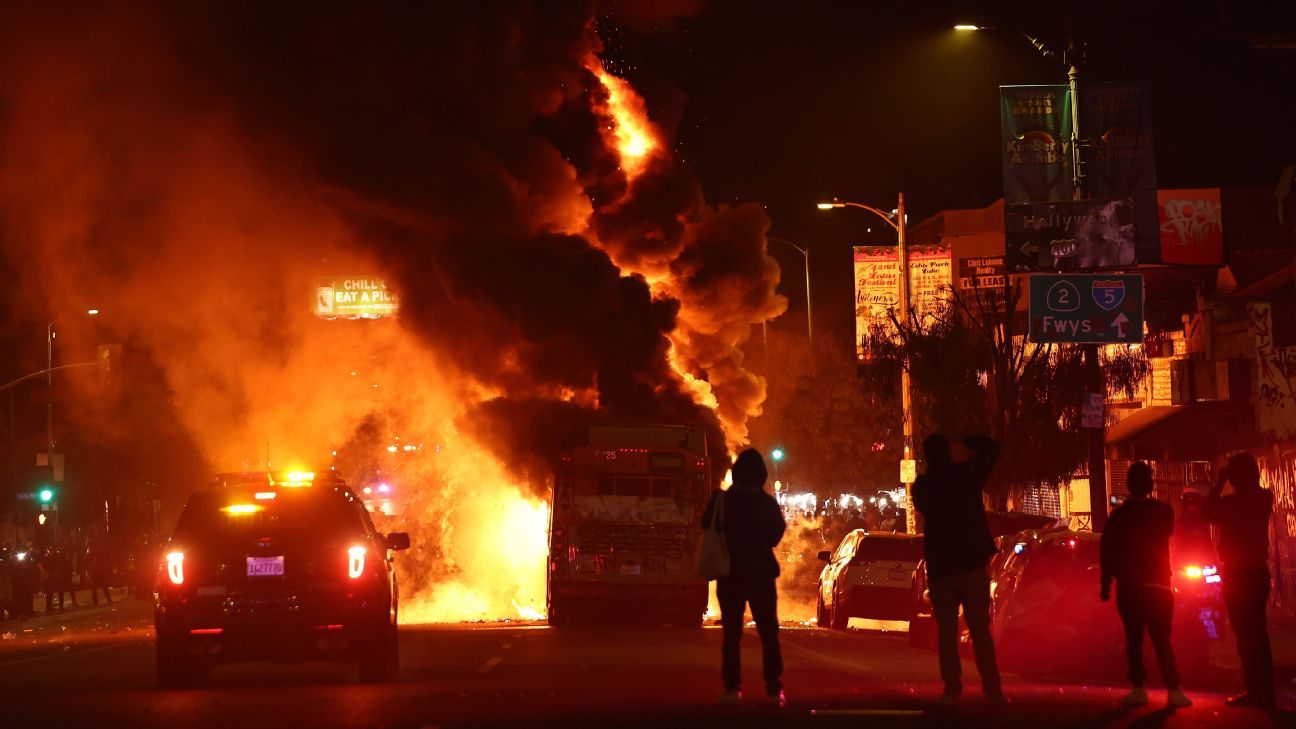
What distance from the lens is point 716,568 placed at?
39.5 ft

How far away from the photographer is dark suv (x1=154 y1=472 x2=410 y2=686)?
14.6 metres

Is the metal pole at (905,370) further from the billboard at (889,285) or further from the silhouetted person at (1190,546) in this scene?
the silhouetted person at (1190,546)

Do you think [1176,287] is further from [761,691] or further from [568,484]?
[761,691]

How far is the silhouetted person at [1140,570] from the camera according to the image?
12.3 m

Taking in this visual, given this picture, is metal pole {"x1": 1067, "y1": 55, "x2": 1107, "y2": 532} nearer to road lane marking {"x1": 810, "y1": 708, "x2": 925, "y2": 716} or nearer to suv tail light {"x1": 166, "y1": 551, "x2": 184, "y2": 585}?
road lane marking {"x1": 810, "y1": 708, "x2": 925, "y2": 716}

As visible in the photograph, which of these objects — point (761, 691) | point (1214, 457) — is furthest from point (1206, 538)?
point (1214, 457)

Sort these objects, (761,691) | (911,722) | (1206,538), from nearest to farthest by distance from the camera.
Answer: (911,722)
(761,691)
(1206,538)

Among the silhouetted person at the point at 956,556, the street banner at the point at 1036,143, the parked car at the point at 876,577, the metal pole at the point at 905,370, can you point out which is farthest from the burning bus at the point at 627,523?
the silhouetted person at the point at 956,556

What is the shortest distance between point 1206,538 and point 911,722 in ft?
23.7

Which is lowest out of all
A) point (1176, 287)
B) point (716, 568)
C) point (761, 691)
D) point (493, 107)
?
point (761, 691)

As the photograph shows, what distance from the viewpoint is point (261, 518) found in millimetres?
14922

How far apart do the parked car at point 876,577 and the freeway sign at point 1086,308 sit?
12.6ft

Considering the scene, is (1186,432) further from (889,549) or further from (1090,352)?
(889,549)

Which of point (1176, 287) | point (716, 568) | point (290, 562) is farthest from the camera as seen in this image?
point (1176, 287)
